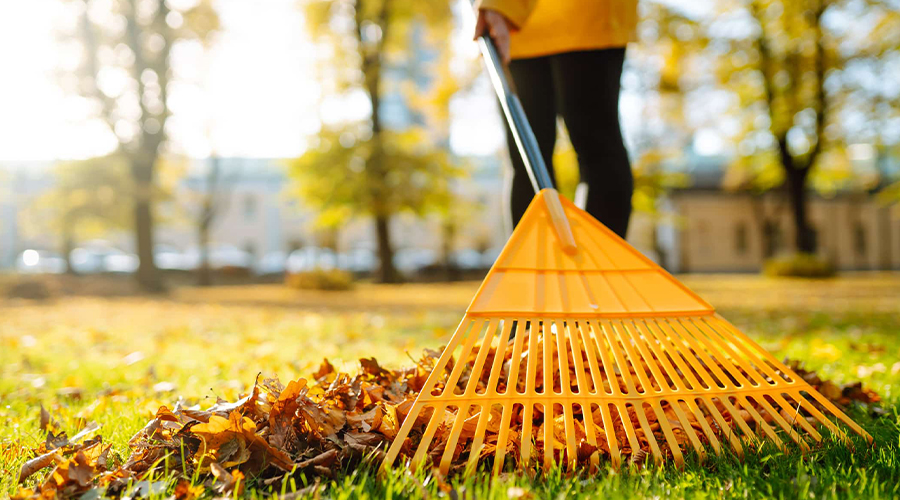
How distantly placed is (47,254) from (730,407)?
143 feet

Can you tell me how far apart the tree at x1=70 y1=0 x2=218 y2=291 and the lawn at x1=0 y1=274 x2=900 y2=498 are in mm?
6827

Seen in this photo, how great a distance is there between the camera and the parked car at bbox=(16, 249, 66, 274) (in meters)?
29.7

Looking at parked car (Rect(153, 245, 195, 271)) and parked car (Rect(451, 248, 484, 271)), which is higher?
parked car (Rect(153, 245, 195, 271))

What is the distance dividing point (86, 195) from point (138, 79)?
12.3ft

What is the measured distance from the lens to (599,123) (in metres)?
2.12

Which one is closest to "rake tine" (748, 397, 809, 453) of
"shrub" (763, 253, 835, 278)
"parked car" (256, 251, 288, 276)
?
"shrub" (763, 253, 835, 278)

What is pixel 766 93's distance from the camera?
14977 millimetres

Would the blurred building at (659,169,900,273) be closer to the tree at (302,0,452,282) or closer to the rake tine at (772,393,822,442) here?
the tree at (302,0,452,282)

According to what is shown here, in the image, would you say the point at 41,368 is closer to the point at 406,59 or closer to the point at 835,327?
the point at 835,327

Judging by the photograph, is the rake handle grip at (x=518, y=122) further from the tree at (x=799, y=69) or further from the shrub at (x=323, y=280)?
the tree at (x=799, y=69)

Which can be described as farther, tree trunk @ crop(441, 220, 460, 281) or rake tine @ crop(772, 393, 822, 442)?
tree trunk @ crop(441, 220, 460, 281)

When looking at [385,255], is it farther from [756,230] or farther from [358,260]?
[756,230]

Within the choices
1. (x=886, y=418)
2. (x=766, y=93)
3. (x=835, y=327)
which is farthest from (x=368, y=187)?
(x=886, y=418)

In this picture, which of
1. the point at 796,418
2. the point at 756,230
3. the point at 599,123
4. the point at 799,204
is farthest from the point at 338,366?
the point at 756,230
